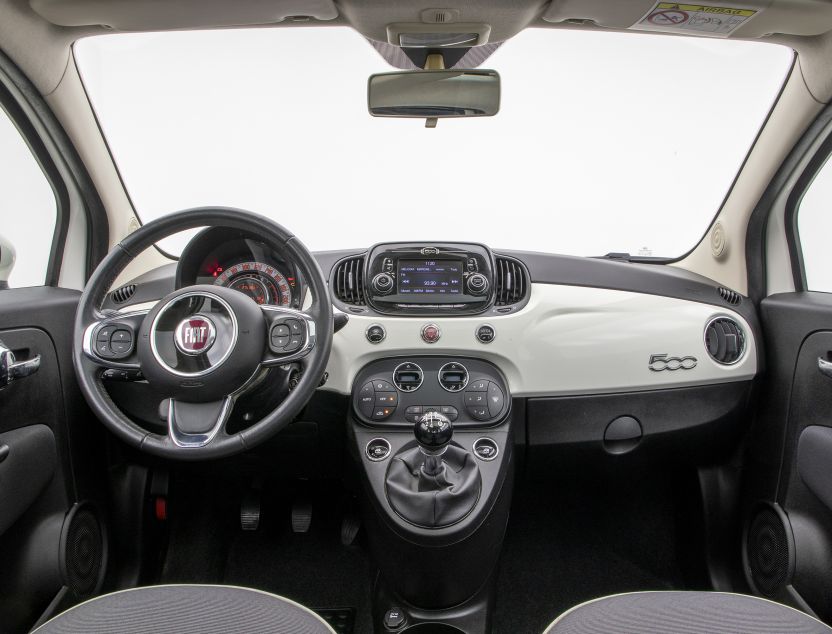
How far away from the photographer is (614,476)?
2262 millimetres

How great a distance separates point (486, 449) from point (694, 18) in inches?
55.5

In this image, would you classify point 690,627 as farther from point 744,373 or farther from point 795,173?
point 795,173

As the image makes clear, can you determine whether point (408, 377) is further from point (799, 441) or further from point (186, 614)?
point (799, 441)

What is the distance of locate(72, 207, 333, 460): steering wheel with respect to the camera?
4.41 ft

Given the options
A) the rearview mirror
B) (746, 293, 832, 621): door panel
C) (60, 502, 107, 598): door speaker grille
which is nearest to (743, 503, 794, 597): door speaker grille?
(746, 293, 832, 621): door panel

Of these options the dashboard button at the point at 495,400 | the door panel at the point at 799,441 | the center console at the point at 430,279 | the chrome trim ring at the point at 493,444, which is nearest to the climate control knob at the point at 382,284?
the center console at the point at 430,279

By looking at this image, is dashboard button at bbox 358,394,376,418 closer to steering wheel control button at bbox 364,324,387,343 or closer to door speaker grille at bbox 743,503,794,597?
steering wheel control button at bbox 364,324,387,343

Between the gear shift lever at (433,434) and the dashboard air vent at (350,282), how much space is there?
1.65ft

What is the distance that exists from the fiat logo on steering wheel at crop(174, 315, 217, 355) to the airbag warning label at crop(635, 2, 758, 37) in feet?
4.82

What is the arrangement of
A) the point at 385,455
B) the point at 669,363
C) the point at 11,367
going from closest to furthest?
the point at 11,367 → the point at 385,455 → the point at 669,363

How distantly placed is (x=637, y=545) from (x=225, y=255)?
201cm

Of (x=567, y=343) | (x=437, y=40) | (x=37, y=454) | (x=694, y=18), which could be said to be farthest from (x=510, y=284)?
(x=37, y=454)

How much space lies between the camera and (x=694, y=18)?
5.58 feet

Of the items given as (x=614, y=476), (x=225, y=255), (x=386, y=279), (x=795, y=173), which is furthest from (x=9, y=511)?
(x=795, y=173)
